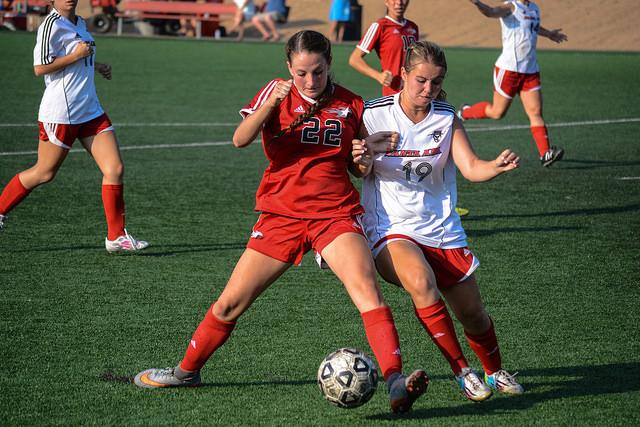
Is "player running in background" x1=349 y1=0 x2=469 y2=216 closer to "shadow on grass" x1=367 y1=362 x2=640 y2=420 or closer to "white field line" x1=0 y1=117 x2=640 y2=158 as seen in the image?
"white field line" x1=0 y1=117 x2=640 y2=158

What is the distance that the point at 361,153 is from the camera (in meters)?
4.91

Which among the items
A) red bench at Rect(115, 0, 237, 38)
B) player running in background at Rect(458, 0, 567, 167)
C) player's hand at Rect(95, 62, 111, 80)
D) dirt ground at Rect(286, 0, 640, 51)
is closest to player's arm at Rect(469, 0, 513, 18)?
player running in background at Rect(458, 0, 567, 167)

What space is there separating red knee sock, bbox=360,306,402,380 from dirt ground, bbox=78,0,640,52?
1252 inches

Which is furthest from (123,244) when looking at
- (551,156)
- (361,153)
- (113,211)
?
(551,156)

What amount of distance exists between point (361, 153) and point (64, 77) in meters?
4.36

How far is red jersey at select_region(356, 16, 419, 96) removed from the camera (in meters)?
10.5

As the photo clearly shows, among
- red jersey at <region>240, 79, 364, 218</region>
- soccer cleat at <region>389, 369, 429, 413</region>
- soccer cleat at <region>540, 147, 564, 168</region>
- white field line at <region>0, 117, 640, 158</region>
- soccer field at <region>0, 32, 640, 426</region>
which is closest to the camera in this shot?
soccer cleat at <region>389, 369, 429, 413</region>

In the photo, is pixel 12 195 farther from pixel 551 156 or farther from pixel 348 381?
pixel 551 156

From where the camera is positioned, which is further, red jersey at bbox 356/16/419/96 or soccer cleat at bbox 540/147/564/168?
soccer cleat at bbox 540/147/564/168

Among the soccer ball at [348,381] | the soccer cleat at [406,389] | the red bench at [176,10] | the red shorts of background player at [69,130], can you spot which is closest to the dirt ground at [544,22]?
the red bench at [176,10]

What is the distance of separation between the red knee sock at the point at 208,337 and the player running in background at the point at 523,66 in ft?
26.6

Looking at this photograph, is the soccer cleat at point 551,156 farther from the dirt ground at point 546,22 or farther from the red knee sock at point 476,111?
the dirt ground at point 546,22

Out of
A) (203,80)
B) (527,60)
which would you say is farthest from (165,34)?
(527,60)

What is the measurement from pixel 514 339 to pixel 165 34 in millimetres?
33828
